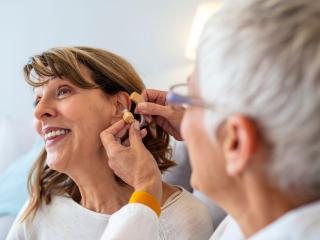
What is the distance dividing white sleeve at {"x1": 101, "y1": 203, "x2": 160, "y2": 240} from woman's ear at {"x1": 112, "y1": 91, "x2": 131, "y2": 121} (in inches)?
15.6

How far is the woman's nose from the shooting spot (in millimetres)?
1212

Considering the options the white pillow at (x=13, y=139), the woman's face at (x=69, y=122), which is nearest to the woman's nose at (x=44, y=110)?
the woman's face at (x=69, y=122)

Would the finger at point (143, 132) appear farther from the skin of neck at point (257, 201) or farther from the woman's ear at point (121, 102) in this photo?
the skin of neck at point (257, 201)

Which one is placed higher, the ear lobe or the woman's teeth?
the ear lobe

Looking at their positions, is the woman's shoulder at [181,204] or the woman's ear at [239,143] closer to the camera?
the woman's ear at [239,143]

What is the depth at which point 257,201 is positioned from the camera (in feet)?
2.27

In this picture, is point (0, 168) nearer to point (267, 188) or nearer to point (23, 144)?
point (23, 144)

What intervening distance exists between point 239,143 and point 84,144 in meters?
0.64

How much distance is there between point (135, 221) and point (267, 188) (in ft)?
1.15

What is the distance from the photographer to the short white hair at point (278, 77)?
0.60m

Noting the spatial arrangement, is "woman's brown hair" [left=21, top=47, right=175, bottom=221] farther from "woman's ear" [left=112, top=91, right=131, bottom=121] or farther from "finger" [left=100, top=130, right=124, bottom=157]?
"finger" [left=100, top=130, right=124, bottom=157]

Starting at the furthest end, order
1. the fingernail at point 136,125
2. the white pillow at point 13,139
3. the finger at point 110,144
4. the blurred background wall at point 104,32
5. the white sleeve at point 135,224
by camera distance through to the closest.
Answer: the blurred background wall at point 104,32
the white pillow at point 13,139
the fingernail at point 136,125
the finger at point 110,144
the white sleeve at point 135,224

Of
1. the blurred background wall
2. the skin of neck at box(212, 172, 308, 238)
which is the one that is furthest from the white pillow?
the skin of neck at box(212, 172, 308, 238)

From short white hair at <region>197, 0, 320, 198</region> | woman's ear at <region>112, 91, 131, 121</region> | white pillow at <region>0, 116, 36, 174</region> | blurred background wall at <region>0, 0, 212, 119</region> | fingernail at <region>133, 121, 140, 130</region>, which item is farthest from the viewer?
blurred background wall at <region>0, 0, 212, 119</region>
